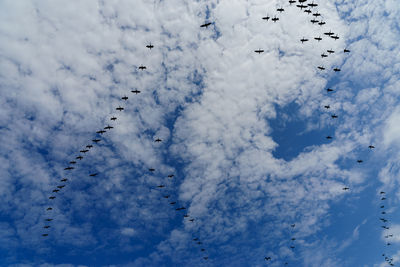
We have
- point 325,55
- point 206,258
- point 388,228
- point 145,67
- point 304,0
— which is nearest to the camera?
point 304,0

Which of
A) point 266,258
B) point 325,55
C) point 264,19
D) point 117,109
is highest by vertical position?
point 264,19

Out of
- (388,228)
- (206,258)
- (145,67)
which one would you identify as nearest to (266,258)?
(206,258)

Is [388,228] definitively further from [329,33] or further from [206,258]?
[329,33]

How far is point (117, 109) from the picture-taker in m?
62.0

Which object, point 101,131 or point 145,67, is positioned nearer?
point 145,67

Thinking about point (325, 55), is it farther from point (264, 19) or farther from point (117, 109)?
point (117, 109)

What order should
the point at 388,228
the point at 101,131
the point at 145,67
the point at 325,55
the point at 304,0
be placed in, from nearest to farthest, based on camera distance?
the point at 304,0 → the point at 325,55 → the point at 145,67 → the point at 101,131 → the point at 388,228

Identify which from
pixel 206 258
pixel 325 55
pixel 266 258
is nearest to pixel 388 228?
pixel 266 258

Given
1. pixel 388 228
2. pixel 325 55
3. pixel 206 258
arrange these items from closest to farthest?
pixel 325 55 < pixel 206 258 < pixel 388 228

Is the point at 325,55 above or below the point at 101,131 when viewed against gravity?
below

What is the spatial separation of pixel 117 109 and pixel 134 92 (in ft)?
19.6

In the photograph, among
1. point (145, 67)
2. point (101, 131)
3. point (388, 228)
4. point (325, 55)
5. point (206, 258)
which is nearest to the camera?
point (325, 55)

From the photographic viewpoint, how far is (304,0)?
51.6m

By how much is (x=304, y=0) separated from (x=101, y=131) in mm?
55210
